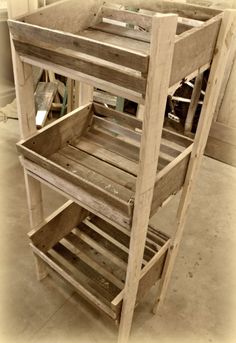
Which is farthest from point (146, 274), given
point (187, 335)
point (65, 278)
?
point (187, 335)

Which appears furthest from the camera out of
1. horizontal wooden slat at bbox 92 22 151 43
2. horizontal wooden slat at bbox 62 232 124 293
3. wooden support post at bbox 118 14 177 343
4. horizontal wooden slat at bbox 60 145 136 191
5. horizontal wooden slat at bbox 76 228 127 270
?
horizontal wooden slat at bbox 76 228 127 270

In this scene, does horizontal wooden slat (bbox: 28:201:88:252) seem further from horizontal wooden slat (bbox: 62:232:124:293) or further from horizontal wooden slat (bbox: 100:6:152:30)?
horizontal wooden slat (bbox: 100:6:152:30)

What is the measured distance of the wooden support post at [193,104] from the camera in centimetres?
257

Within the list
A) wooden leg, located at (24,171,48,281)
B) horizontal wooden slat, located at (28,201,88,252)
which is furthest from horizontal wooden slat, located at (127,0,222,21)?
horizontal wooden slat, located at (28,201,88,252)

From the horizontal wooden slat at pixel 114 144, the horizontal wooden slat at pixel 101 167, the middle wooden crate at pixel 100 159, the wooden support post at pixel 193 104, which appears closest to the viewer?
the middle wooden crate at pixel 100 159

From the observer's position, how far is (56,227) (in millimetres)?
1551

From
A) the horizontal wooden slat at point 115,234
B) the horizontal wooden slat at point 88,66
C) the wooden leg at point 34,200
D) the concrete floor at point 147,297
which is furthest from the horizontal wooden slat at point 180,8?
the concrete floor at point 147,297

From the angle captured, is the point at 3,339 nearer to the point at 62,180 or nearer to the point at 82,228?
the point at 82,228

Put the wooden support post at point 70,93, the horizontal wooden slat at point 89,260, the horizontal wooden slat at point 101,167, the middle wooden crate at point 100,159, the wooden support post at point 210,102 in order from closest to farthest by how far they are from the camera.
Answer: the wooden support post at point 210,102 → the middle wooden crate at point 100,159 → the horizontal wooden slat at point 101,167 → the horizontal wooden slat at point 89,260 → the wooden support post at point 70,93

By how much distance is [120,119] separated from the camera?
1.41 m

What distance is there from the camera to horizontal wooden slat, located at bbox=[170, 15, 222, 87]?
79 cm

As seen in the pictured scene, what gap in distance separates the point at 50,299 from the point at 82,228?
0.38 meters

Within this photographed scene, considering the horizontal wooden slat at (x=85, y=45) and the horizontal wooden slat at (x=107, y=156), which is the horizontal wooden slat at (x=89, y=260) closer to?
the horizontal wooden slat at (x=107, y=156)

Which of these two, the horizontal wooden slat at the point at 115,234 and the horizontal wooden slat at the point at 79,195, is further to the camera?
the horizontal wooden slat at the point at 115,234
